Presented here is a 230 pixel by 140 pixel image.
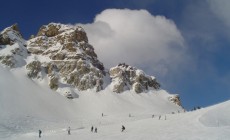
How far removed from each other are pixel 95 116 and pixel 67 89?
24.6 metres

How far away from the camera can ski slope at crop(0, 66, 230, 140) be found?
52.2 m

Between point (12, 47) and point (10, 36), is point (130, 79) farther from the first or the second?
point (10, 36)

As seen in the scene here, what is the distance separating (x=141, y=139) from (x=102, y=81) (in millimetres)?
106215

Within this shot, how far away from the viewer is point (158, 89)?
587 feet

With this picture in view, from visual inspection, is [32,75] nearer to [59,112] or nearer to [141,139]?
[59,112]

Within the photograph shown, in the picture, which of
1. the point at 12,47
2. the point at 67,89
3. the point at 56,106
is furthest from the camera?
the point at 12,47

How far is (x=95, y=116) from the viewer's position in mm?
117562

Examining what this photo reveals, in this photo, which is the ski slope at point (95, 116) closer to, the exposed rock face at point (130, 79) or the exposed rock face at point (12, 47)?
the exposed rock face at point (130, 79)

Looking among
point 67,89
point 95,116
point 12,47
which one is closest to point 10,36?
point 12,47

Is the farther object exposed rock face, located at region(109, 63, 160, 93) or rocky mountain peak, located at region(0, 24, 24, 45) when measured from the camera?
exposed rock face, located at region(109, 63, 160, 93)

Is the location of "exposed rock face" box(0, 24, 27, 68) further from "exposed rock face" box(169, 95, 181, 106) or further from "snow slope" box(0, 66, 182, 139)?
"exposed rock face" box(169, 95, 181, 106)

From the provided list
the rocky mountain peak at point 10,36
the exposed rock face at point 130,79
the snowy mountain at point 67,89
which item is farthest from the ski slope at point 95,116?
the rocky mountain peak at point 10,36

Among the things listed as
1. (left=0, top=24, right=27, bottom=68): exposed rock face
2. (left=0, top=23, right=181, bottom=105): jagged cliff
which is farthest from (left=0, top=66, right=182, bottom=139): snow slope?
(left=0, top=24, right=27, bottom=68): exposed rock face

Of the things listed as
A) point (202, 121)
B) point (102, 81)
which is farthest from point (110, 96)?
point (202, 121)
